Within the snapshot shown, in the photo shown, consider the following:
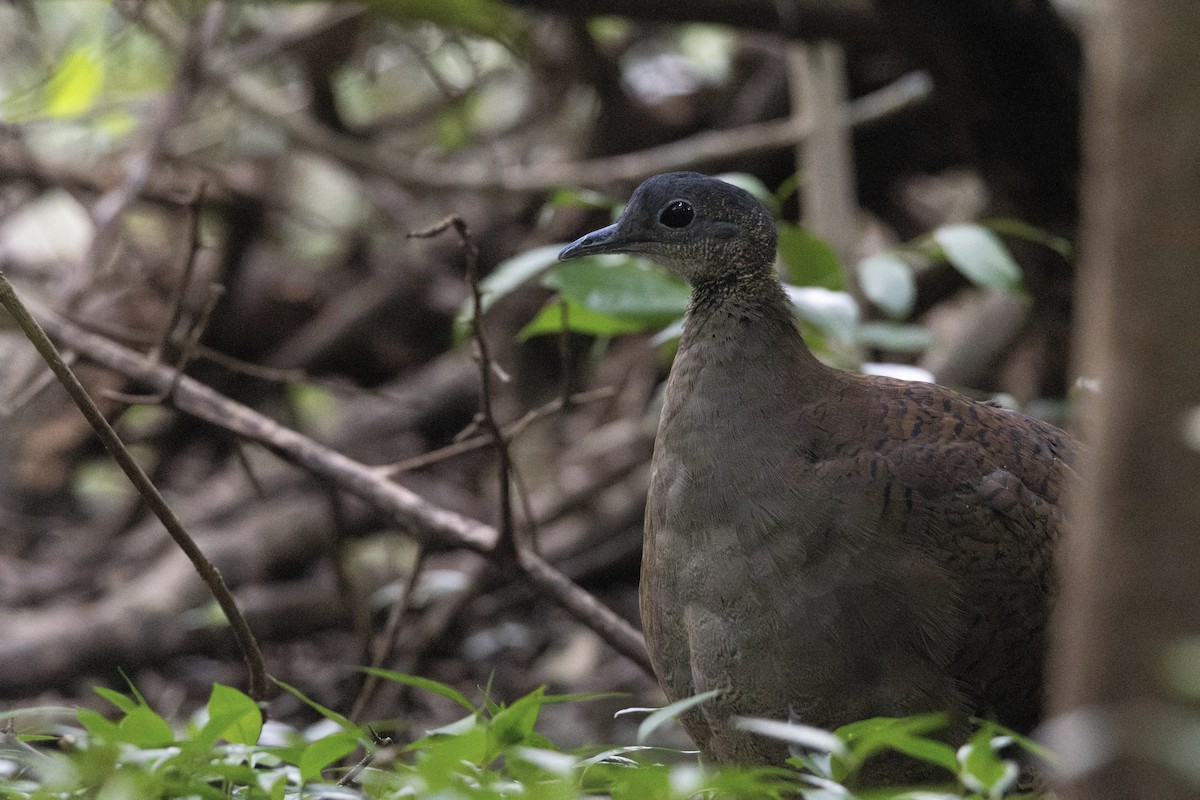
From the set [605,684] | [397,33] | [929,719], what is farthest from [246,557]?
[929,719]

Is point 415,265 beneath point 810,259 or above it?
above

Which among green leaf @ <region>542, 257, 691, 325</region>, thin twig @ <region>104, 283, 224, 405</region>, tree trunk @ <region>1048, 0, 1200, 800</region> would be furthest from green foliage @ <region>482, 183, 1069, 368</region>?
tree trunk @ <region>1048, 0, 1200, 800</region>

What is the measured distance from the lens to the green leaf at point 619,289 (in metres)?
3.25

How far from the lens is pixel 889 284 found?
12.1ft

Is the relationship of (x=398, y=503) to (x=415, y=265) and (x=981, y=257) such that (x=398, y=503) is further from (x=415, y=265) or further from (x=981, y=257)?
(x=415, y=265)

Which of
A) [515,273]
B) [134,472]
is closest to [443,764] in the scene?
[134,472]

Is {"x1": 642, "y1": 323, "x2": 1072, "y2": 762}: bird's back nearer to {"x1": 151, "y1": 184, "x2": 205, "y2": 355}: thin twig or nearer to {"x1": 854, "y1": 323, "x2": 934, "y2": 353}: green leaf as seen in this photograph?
{"x1": 854, "y1": 323, "x2": 934, "y2": 353}: green leaf

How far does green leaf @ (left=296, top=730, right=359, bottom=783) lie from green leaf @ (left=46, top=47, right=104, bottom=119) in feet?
10.2

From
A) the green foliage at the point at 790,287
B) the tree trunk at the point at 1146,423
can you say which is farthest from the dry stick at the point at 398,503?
the tree trunk at the point at 1146,423

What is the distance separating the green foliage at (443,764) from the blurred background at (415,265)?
1.98 metres

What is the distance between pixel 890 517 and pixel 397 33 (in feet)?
13.8

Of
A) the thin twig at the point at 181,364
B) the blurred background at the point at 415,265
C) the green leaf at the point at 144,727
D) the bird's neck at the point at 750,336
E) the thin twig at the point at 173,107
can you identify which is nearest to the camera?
the green leaf at the point at 144,727

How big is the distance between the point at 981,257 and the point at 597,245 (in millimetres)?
1174

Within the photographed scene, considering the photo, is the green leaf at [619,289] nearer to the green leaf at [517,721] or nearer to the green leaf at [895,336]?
the green leaf at [895,336]
